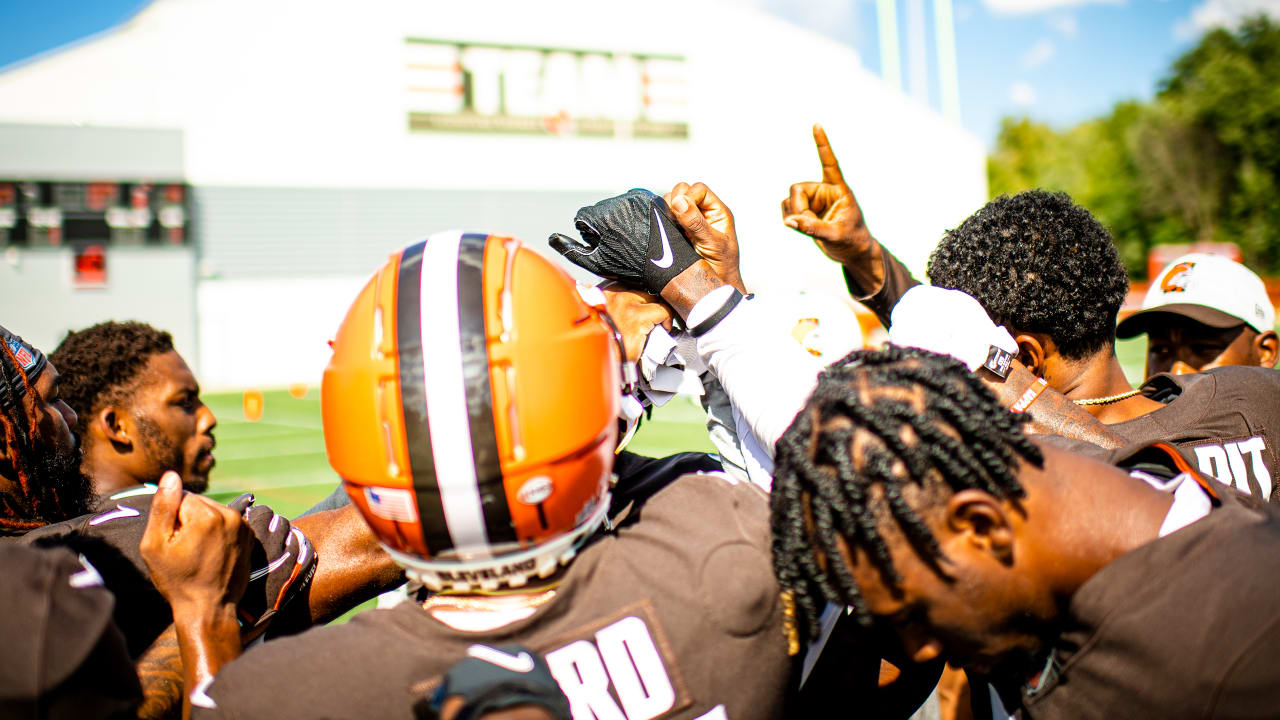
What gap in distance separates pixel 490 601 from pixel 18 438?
1.84 meters

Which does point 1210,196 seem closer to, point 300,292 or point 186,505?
point 300,292

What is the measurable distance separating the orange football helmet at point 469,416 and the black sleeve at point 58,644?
0.52 metres

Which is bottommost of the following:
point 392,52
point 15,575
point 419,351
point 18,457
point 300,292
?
point 15,575

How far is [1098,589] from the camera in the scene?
1742 millimetres

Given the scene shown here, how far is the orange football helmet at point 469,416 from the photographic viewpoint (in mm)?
1779

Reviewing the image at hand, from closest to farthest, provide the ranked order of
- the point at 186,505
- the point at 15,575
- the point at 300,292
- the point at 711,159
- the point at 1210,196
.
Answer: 1. the point at 15,575
2. the point at 186,505
3. the point at 300,292
4. the point at 711,159
5. the point at 1210,196

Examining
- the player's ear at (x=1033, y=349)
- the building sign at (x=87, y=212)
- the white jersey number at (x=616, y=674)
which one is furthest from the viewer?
the building sign at (x=87, y=212)

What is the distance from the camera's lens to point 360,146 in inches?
943

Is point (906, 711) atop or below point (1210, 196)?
below

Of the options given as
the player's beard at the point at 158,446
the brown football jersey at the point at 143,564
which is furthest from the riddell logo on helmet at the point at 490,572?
the player's beard at the point at 158,446

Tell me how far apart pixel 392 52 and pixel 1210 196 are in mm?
45984

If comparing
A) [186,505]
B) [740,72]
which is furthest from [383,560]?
[740,72]

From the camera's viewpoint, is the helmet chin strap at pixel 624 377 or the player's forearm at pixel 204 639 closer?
the player's forearm at pixel 204 639

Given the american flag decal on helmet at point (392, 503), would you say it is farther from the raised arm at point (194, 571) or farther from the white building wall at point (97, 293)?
the white building wall at point (97, 293)
